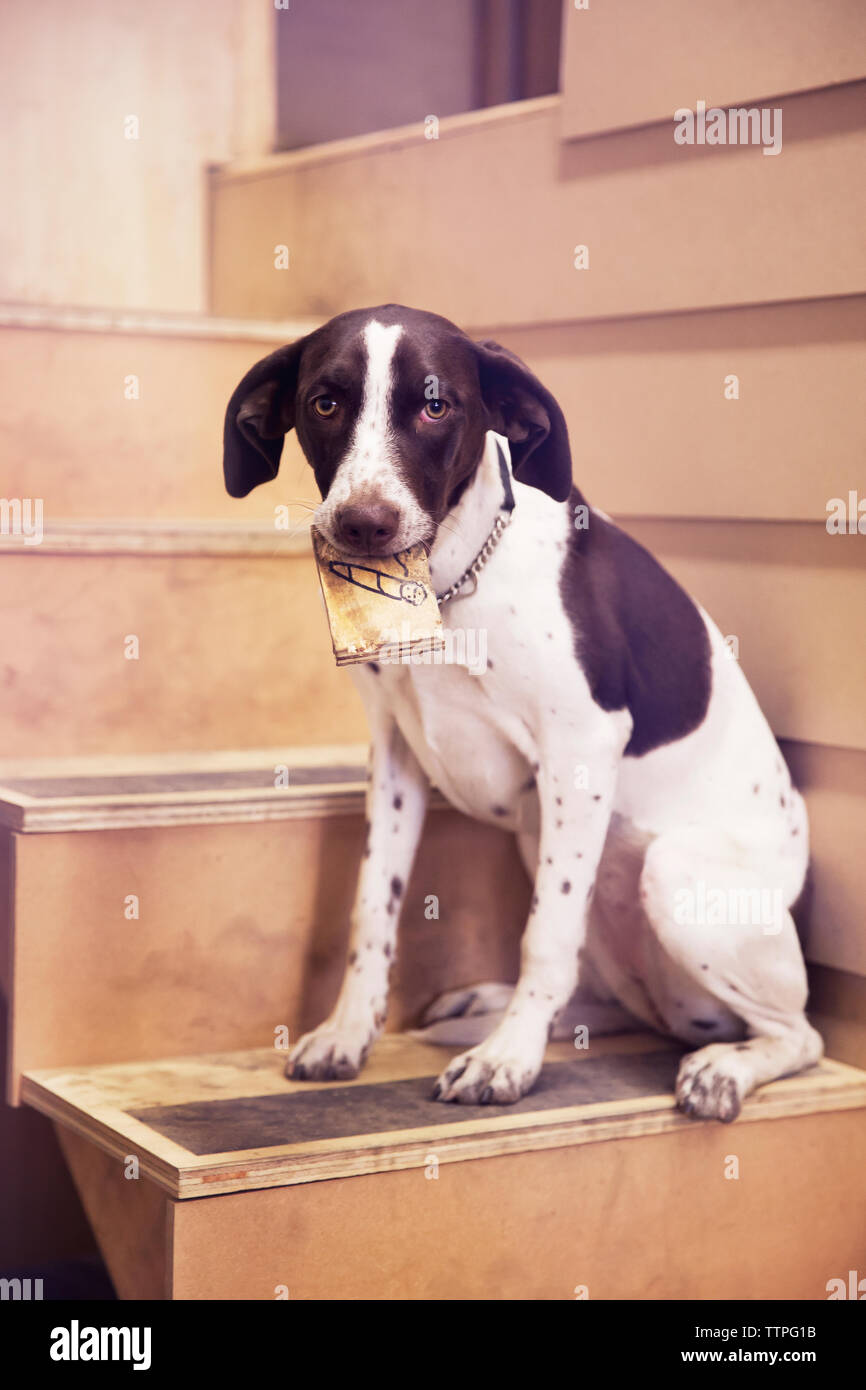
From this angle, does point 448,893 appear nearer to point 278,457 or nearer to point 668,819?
point 668,819

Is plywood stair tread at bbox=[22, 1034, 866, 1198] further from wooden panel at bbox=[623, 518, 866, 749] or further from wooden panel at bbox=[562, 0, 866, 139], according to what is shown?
wooden panel at bbox=[562, 0, 866, 139]

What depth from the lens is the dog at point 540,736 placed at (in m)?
1.74

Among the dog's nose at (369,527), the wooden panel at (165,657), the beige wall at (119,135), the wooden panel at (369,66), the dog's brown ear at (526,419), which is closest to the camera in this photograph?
the dog's nose at (369,527)

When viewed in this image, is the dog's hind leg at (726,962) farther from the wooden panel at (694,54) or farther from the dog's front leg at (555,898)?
the wooden panel at (694,54)

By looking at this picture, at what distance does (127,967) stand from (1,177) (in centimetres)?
210

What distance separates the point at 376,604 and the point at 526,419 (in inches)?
12.7

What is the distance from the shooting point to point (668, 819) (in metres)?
2.15

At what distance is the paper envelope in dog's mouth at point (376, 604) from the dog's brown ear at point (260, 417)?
0.66ft

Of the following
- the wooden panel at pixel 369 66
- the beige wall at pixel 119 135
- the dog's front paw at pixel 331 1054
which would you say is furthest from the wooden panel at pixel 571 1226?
the wooden panel at pixel 369 66

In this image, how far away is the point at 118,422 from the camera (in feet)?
8.77
